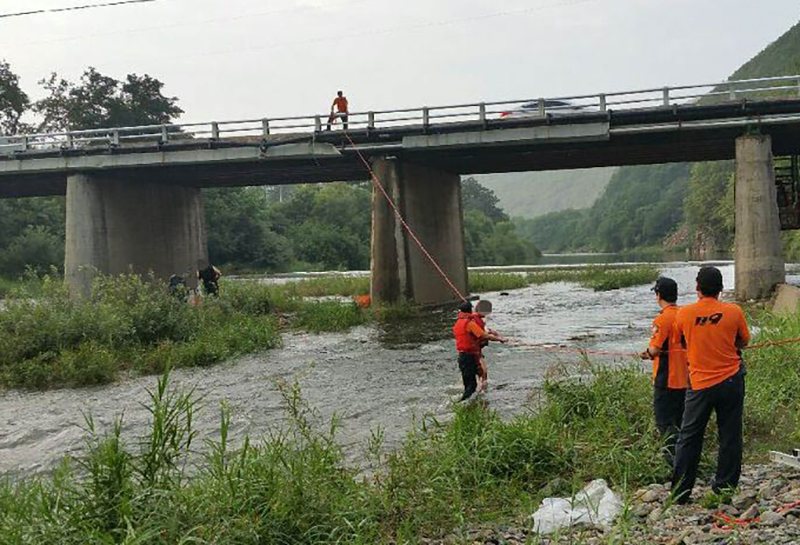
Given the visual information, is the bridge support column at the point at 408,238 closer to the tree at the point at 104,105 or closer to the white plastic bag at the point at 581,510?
the white plastic bag at the point at 581,510

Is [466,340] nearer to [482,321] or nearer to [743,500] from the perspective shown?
[482,321]

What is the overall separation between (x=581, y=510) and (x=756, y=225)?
66.9 feet

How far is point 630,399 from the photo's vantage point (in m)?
8.22

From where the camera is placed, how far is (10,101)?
210ft

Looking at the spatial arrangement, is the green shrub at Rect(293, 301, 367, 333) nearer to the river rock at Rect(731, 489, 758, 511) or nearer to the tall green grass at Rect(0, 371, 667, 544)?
the tall green grass at Rect(0, 371, 667, 544)

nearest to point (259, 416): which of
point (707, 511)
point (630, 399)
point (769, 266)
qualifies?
point (630, 399)

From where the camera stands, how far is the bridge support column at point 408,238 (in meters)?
25.2

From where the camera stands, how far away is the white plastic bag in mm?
5062

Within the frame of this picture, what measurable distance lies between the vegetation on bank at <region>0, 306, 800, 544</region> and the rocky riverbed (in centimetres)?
17

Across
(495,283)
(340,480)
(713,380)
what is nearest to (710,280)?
(713,380)

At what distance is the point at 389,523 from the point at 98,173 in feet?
94.4

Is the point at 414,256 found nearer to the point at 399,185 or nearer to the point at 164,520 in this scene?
the point at 399,185

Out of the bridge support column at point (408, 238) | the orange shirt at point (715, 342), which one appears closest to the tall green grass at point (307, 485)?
the orange shirt at point (715, 342)

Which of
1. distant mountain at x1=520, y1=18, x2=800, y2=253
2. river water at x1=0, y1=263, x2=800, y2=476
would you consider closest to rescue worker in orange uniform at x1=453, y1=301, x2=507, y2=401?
river water at x1=0, y1=263, x2=800, y2=476
